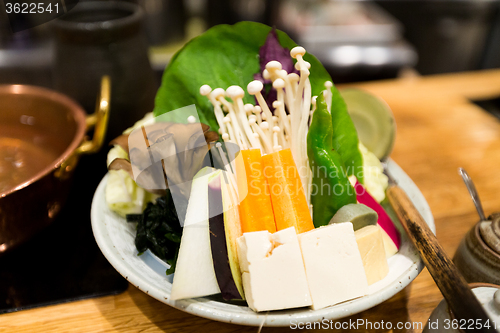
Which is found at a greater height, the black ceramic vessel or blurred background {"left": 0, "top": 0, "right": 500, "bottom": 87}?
the black ceramic vessel

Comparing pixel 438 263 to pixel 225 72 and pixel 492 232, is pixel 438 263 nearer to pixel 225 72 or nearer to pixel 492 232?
pixel 492 232

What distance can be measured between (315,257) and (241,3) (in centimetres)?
330

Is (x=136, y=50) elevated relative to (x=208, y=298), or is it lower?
elevated

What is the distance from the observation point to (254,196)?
2.57 feet

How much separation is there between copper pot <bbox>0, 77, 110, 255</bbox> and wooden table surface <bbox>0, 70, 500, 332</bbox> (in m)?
0.23

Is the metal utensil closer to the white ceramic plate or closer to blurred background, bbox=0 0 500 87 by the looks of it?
the white ceramic plate

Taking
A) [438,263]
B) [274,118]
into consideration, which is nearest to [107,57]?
[274,118]

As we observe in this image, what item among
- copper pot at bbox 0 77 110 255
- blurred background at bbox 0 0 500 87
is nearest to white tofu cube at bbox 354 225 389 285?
copper pot at bbox 0 77 110 255

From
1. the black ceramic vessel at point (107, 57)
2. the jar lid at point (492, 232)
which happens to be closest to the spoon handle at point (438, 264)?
the jar lid at point (492, 232)

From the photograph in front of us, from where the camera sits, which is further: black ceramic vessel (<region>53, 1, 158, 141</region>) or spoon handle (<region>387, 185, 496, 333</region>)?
black ceramic vessel (<region>53, 1, 158, 141</region>)

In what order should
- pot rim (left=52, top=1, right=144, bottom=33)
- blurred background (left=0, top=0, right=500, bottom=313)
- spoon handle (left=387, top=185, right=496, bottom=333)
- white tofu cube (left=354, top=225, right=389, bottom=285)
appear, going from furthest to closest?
pot rim (left=52, top=1, right=144, bottom=33)
blurred background (left=0, top=0, right=500, bottom=313)
white tofu cube (left=354, top=225, right=389, bottom=285)
spoon handle (left=387, top=185, right=496, bottom=333)

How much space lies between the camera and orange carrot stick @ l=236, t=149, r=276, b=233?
773 millimetres

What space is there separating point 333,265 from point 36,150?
95 cm

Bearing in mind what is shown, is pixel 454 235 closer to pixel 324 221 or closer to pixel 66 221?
pixel 324 221
